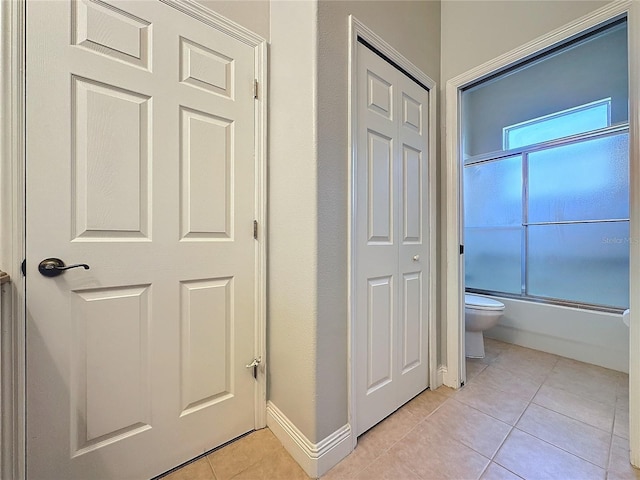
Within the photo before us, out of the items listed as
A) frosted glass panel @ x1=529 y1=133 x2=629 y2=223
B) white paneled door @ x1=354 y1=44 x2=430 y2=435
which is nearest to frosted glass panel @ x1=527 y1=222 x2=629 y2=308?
frosted glass panel @ x1=529 y1=133 x2=629 y2=223

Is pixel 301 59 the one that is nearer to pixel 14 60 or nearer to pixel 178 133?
pixel 178 133

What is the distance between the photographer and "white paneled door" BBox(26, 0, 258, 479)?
0.86m

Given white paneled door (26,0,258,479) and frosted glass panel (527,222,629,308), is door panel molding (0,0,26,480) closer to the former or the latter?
white paneled door (26,0,258,479)

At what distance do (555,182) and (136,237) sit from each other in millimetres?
3284

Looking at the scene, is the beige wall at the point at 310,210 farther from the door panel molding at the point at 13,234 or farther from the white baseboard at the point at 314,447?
the door panel molding at the point at 13,234

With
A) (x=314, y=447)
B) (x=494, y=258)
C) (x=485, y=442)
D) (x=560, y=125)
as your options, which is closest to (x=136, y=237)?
(x=314, y=447)

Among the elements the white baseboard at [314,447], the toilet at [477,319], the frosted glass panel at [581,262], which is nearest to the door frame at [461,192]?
the toilet at [477,319]

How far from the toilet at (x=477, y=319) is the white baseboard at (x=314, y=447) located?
54.0 inches

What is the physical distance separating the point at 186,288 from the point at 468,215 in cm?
311

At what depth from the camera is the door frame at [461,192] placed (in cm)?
109

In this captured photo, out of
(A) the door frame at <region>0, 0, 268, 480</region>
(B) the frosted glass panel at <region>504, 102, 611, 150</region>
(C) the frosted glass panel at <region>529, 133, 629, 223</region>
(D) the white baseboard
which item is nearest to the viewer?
(A) the door frame at <region>0, 0, 268, 480</region>

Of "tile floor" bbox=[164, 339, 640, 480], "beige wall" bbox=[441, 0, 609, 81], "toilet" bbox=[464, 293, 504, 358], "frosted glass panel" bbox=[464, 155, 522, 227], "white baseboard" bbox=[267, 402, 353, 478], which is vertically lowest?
"tile floor" bbox=[164, 339, 640, 480]

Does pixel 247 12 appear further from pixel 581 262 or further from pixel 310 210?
pixel 581 262

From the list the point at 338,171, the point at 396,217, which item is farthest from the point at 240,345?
the point at 396,217
